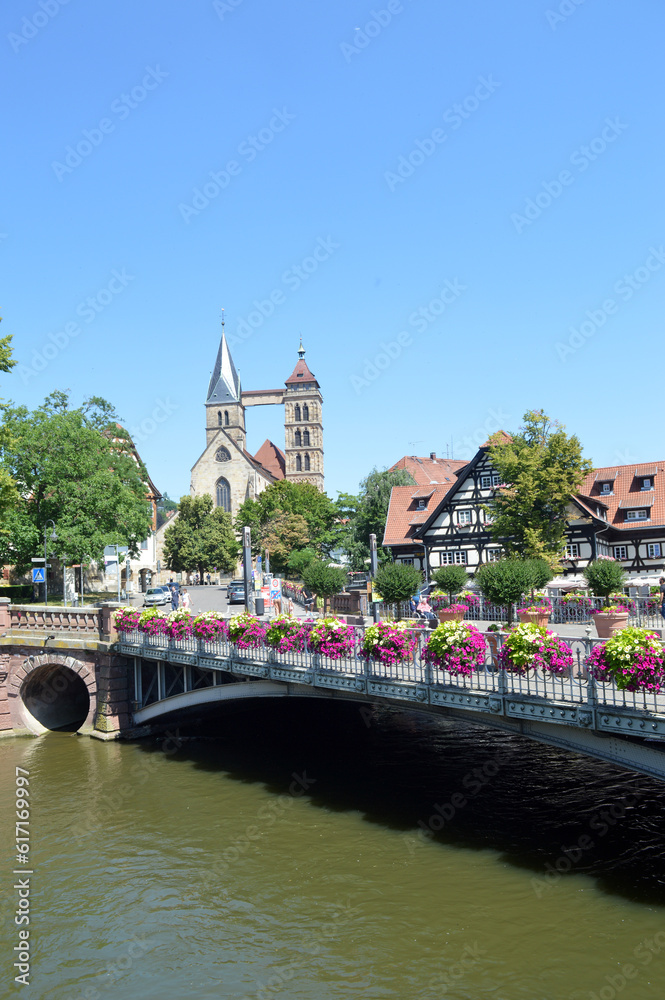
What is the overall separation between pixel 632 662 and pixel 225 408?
346ft

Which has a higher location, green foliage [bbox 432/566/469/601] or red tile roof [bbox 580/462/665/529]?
red tile roof [bbox 580/462/665/529]

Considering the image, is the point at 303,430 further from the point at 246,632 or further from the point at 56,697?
the point at 246,632

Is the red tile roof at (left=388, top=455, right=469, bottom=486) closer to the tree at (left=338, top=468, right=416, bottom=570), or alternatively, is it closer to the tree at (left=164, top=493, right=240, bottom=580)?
the tree at (left=338, top=468, right=416, bottom=570)

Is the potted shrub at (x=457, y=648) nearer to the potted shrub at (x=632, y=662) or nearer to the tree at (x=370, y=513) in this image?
the potted shrub at (x=632, y=662)

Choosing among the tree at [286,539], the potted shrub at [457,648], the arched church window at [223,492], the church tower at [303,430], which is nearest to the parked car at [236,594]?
the tree at [286,539]

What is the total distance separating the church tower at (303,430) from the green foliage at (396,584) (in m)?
87.5

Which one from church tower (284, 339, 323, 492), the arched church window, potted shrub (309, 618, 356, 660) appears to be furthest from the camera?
church tower (284, 339, 323, 492)

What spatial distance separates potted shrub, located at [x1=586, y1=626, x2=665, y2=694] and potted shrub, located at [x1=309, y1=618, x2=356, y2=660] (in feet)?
20.1

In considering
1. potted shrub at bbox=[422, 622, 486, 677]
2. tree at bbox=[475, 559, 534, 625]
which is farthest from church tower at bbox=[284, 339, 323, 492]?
potted shrub at bbox=[422, 622, 486, 677]

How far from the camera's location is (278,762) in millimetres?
21828

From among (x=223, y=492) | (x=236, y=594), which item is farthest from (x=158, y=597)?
(x=223, y=492)

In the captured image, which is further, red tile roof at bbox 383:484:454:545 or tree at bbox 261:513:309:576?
tree at bbox 261:513:309:576

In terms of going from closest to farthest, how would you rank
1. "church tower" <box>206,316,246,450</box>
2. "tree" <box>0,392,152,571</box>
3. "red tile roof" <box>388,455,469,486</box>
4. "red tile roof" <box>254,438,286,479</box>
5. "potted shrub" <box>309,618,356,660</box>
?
"potted shrub" <box>309,618,356,660</box>, "tree" <box>0,392,152,571</box>, "red tile roof" <box>388,455,469,486</box>, "church tower" <box>206,316,246,450</box>, "red tile roof" <box>254,438,286,479</box>

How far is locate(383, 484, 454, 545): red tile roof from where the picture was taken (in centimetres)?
4634
